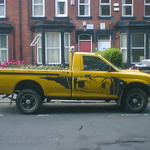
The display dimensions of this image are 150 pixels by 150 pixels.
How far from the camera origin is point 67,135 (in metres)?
8.20

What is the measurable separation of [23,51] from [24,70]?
15.2 m

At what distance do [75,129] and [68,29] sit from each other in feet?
56.6

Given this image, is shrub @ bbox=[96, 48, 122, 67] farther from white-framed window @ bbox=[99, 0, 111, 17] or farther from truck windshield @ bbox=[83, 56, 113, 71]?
truck windshield @ bbox=[83, 56, 113, 71]

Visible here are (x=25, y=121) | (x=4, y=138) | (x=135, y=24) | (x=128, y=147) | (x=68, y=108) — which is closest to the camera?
(x=128, y=147)

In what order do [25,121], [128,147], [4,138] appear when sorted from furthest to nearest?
[25,121] < [4,138] < [128,147]

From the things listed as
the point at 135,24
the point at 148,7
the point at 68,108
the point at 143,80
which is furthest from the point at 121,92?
the point at 148,7

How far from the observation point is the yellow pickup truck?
10.9m

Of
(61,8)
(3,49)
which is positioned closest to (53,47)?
(61,8)

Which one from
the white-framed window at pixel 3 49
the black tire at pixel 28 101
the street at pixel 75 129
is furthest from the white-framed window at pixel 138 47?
the black tire at pixel 28 101

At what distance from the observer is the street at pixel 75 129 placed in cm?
733

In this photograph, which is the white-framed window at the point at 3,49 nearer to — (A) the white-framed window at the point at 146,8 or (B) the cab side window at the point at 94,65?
(A) the white-framed window at the point at 146,8

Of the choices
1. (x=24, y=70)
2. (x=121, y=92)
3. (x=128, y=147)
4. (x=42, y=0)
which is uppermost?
(x=42, y=0)

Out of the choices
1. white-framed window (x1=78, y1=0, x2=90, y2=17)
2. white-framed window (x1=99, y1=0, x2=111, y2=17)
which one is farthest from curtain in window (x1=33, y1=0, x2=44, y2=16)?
white-framed window (x1=99, y1=0, x2=111, y2=17)

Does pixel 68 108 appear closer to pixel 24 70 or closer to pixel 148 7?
pixel 24 70
